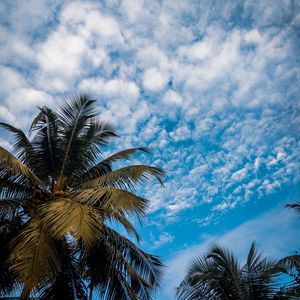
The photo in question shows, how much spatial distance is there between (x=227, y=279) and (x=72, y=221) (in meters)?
6.79

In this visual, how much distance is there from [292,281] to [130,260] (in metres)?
4.92

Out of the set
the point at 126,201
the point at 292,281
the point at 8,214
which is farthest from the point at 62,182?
the point at 292,281

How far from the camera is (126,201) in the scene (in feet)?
27.1

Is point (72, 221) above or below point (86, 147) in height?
below

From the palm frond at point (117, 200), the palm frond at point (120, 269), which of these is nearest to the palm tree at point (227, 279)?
the palm frond at point (120, 269)

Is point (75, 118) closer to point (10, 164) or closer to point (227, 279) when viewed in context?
point (10, 164)

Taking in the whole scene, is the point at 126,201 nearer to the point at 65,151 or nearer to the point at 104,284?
the point at 104,284

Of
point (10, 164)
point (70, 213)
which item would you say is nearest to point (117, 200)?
point (70, 213)

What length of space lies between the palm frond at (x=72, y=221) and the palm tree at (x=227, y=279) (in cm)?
510

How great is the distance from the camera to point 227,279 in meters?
11.4

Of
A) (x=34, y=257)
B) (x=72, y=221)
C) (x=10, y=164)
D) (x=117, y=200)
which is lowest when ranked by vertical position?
(x=34, y=257)

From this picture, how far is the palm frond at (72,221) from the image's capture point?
7027 mm

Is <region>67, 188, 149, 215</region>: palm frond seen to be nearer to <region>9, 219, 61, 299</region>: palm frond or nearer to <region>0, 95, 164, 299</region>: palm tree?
<region>0, 95, 164, 299</region>: palm tree

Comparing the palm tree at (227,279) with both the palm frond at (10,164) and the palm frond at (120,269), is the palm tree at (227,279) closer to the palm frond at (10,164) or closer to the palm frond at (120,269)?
the palm frond at (120,269)
